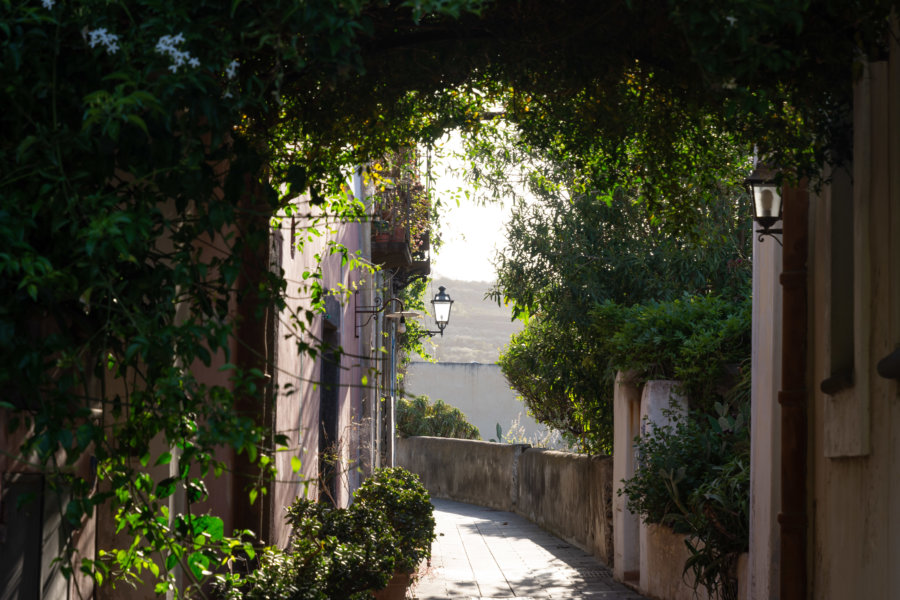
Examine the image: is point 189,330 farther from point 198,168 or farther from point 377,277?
point 377,277

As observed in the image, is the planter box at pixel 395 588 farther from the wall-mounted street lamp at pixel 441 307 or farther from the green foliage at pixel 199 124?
the wall-mounted street lamp at pixel 441 307

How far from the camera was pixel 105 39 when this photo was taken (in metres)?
2.77

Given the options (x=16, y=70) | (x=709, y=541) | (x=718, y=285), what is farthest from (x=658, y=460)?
Result: (x=16, y=70)

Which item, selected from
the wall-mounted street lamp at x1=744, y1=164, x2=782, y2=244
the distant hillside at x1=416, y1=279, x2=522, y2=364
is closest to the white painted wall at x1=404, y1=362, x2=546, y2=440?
the wall-mounted street lamp at x1=744, y1=164, x2=782, y2=244

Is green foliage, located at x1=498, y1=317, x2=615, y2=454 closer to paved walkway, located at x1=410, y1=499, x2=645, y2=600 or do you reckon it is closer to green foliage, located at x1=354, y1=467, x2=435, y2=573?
paved walkway, located at x1=410, y1=499, x2=645, y2=600

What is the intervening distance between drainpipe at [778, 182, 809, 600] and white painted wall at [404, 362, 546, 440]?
39760mm

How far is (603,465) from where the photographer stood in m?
14.5

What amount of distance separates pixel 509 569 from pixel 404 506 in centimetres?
308

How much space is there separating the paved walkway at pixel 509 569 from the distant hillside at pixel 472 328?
80137 millimetres

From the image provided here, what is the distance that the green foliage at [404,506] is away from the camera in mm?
10156

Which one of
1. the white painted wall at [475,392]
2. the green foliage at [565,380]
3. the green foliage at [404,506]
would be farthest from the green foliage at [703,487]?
the white painted wall at [475,392]

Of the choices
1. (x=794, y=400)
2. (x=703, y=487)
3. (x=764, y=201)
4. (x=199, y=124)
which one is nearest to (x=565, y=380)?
(x=703, y=487)

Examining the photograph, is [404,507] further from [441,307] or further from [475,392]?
[475,392]

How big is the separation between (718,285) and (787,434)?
9.45 meters
